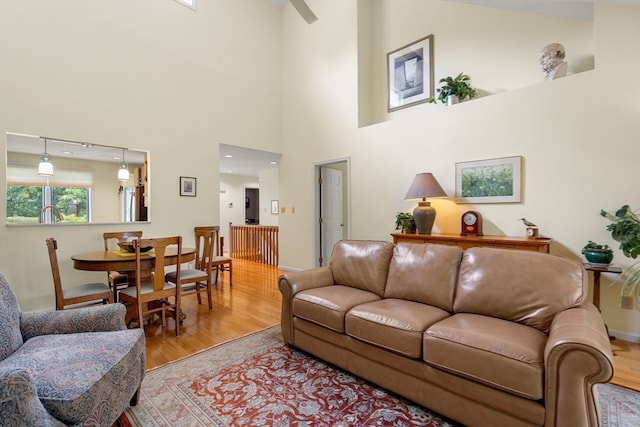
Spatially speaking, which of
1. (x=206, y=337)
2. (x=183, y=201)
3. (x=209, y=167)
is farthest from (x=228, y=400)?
(x=209, y=167)

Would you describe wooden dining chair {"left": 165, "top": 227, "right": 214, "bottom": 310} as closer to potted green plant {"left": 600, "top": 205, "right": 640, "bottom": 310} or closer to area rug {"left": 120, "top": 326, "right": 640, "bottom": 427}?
area rug {"left": 120, "top": 326, "right": 640, "bottom": 427}

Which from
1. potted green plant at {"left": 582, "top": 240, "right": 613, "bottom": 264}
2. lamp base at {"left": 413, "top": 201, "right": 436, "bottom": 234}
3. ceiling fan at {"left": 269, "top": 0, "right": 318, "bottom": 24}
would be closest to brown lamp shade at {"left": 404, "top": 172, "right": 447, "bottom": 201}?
lamp base at {"left": 413, "top": 201, "right": 436, "bottom": 234}

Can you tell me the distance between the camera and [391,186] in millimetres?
4586

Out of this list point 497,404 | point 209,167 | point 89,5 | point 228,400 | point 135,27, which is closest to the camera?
point 497,404

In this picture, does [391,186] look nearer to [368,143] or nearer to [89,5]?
[368,143]

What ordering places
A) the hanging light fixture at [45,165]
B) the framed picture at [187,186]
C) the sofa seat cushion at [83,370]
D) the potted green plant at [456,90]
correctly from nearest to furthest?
the sofa seat cushion at [83,370]
the hanging light fixture at [45,165]
the potted green plant at [456,90]
the framed picture at [187,186]

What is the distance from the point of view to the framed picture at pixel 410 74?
452cm

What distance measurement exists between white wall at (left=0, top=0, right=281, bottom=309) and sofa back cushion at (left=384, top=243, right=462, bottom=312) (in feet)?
11.6

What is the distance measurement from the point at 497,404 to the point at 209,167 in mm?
4713

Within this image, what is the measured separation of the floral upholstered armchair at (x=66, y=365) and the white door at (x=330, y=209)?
4152 millimetres

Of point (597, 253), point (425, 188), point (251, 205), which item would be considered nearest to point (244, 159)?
point (251, 205)

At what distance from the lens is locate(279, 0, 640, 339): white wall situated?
2.84 m

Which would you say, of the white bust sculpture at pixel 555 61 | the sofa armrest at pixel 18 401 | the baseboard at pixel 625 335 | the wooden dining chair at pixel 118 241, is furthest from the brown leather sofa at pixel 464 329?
the white bust sculpture at pixel 555 61

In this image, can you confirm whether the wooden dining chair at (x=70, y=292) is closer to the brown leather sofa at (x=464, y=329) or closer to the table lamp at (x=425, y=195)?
the brown leather sofa at (x=464, y=329)
